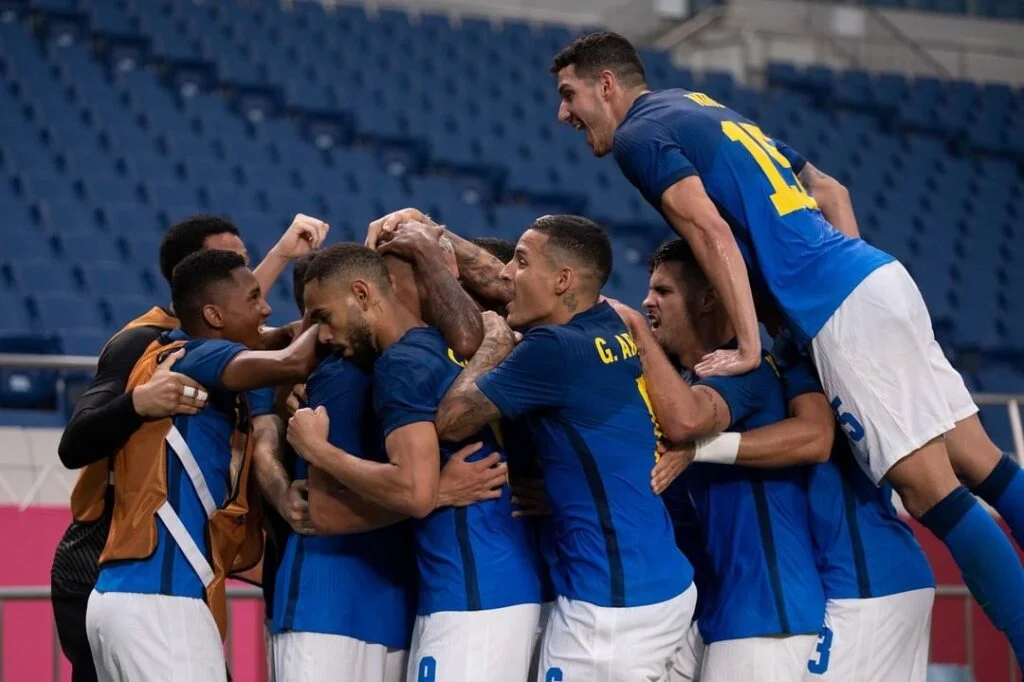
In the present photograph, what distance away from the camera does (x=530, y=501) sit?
449 centimetres

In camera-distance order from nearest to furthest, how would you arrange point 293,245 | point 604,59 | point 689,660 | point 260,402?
point 689,660 → point 604,59 → point 260,402 → point 293,245

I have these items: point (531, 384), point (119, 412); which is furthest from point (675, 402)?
point (119, 412)

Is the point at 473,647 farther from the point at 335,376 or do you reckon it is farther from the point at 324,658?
the point at 335,376

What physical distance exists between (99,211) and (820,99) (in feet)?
37.1

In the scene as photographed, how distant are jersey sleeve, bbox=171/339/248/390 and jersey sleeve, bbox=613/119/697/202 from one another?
1.45 metres

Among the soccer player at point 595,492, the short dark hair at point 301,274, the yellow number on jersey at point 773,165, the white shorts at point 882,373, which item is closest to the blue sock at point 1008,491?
the white shorts at point 882,373

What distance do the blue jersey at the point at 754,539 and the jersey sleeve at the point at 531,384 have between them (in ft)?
1.89

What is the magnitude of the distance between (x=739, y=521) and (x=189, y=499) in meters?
1.83

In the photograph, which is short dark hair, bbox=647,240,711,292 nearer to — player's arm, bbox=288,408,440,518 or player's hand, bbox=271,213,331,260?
player's arm, bbox=288,408,440,518

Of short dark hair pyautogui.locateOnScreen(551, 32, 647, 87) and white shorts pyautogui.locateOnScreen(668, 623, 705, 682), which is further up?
short dark hair pyautogui.locateOnScreen(551, 32, 647, 87)

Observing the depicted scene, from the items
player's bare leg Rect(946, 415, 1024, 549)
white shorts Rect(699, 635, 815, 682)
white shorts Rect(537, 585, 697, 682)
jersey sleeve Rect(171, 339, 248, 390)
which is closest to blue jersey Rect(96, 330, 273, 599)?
jersey sleeve Rect(171, 339, 248, 390)

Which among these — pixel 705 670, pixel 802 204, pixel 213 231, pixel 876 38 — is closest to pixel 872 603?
pixel 705 670

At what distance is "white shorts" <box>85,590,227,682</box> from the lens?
14.8 feet

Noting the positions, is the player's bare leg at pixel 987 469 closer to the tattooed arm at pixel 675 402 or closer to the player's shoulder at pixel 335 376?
the tattooed arm at pixel 675 402
